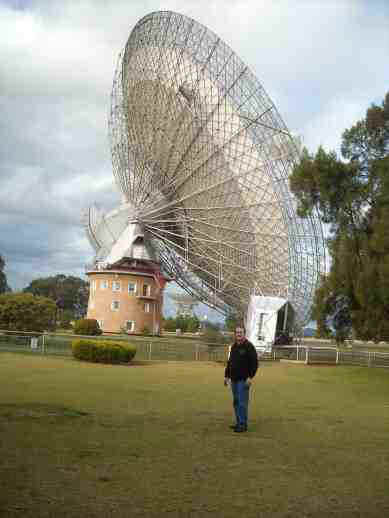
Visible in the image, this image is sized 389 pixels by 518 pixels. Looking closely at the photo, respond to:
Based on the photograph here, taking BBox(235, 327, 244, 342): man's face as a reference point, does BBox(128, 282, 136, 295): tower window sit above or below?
above

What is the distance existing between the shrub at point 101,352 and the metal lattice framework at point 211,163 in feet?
40.0

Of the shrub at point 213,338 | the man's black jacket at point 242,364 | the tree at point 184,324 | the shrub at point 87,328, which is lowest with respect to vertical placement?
the tree at point 184,324

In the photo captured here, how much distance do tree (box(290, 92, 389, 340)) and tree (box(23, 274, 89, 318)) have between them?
99065 millimetres

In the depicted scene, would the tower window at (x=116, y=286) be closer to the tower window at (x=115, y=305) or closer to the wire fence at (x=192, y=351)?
the tower window at (x=115, y=305)

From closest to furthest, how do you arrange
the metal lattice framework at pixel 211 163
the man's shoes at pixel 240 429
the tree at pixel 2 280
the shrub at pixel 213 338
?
the man's shoes at pixel 240 429 → the metal lattice framework at pixel 211 163 → the shrub at pixel 213 338 → the tree at pixel 2 280

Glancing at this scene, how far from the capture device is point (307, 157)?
21688 millimetres

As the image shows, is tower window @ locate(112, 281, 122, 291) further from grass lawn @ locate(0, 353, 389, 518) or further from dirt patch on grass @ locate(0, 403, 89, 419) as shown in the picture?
dirt patch on grass @ locate(0, 403, 89, 419)

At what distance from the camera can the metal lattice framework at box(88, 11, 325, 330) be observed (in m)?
30.7

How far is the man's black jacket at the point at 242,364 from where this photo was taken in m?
9.89

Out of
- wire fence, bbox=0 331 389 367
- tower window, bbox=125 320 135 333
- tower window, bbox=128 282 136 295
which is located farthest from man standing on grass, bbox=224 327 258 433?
tower window, bbox=125 320 135 333

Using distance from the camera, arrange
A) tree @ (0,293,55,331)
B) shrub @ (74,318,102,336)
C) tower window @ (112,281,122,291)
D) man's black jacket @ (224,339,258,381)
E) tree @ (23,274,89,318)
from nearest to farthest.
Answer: man's black jacket @ (224,339,258,381) < tree @ (0,293,55,331) < shrub @ (74,318,102,336) < tower window @ (112,281,122,291) < tree @ (23,274,89,318)

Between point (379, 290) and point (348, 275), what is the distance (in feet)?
5.78

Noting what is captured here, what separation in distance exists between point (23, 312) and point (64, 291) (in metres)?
86.8

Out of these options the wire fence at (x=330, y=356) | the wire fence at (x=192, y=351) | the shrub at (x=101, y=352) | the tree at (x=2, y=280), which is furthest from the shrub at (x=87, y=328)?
the tree at (x=2, y=280)
